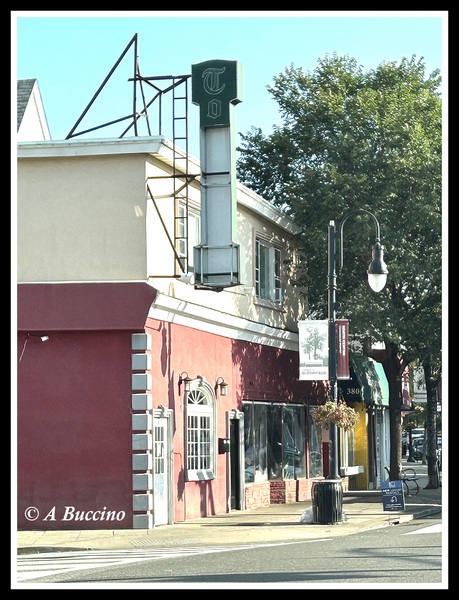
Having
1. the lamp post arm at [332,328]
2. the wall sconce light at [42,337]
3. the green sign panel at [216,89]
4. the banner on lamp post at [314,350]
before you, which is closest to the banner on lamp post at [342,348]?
the banner on lamp post at [314,350]

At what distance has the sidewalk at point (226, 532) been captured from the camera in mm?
20797

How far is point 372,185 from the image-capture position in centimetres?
3278

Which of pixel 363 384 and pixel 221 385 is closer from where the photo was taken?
pixel 221 385

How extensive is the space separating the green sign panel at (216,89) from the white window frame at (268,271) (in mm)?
6903

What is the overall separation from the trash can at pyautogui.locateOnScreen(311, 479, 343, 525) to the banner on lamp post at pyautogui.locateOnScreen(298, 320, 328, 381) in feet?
8.85

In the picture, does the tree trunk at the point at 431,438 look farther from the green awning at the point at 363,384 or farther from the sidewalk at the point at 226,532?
the sidewalk at the point at 226,532

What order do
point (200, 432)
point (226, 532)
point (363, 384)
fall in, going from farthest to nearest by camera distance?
point (363, 384)
point (200, 432)
point (226, 532)

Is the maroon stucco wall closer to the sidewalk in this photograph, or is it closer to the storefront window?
the sidewalk

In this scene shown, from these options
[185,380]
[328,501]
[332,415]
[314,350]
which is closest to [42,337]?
[185,380]

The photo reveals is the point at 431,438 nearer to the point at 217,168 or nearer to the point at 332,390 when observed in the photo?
the point at 332,390

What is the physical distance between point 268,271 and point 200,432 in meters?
6.97

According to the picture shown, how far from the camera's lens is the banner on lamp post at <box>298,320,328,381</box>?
25.8 metres

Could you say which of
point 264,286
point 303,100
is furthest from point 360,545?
point 303,100
